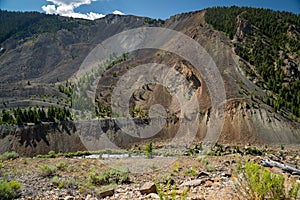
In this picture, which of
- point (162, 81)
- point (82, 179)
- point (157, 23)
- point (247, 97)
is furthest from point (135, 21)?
point (82, 179)

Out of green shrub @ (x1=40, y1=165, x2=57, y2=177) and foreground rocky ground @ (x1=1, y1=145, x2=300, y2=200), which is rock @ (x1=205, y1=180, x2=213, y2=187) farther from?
green shrub @ (x1=40, y1=165, x2=57, y2=177)

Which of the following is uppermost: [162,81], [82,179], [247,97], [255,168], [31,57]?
[31,57]

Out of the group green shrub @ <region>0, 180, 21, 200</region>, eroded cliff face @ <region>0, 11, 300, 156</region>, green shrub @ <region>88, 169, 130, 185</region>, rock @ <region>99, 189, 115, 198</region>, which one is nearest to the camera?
rock @ <region>99, 189, 115, 198</region>

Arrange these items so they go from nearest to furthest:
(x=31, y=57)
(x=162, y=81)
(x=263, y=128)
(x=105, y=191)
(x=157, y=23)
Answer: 1. (x=105, y=191)
2. (x=263, y=128)
3. (x=162, y=81)
4. (x=31, y=57)
5. (x=157, y=23)

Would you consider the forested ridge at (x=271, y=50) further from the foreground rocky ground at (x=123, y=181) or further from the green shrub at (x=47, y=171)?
the green shrub at (x=47, y=171)

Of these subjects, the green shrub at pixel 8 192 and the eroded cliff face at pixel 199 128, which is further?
the eroded cliff face at pixel 199 128

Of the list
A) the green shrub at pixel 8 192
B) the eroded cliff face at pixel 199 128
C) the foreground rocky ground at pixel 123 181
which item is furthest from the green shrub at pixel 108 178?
the eroded cliff face at pixel 199 128

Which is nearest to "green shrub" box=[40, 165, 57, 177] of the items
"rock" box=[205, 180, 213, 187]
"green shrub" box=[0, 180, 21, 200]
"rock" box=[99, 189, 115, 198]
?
"green shrub" box=[0, 180, 21, 200]

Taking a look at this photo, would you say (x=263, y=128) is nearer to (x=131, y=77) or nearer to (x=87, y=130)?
(x=87, y=130)
